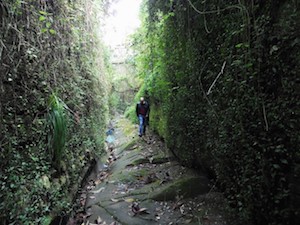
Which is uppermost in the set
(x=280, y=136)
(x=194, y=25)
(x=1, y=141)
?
(x=194, y=25)

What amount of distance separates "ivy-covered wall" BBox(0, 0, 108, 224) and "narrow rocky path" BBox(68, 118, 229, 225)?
559 mm

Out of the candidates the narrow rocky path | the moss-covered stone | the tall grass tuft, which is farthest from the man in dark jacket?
the tall grass tuft

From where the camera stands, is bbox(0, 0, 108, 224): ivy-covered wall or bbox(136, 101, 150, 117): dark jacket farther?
bbox(136, 101, 150, 117): dark jacket

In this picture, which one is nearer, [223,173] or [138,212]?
[223,173]

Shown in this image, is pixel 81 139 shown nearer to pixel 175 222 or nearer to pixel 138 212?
pixel 138 212

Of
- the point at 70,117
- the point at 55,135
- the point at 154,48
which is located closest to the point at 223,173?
the point at 55,135

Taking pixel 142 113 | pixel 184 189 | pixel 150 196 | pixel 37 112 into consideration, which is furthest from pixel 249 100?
pixel 142 113

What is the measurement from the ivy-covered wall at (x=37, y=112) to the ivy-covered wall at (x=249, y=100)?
2.27 m

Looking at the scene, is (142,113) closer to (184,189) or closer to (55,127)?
(184,189)

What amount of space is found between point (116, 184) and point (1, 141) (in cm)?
317

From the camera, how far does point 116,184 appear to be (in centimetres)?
550

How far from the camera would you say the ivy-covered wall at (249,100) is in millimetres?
2271

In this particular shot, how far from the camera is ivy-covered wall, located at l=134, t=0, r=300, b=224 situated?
227 cm

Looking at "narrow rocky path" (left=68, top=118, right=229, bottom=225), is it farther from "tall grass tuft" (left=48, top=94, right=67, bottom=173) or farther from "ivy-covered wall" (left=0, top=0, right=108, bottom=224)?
"tall grass tuft" (left=48, top=94, right=67, bottom=173)
